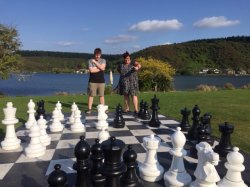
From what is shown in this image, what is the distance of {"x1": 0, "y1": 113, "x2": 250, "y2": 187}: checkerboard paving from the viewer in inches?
95.4

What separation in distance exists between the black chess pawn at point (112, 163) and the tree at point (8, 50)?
17.8 metres

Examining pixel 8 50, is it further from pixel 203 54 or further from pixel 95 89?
pixel 203 54

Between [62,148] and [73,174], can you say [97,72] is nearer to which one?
[62,148]

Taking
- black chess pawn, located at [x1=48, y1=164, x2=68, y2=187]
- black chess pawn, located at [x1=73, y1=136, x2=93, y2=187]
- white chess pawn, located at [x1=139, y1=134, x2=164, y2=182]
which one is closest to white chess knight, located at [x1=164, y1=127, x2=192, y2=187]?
white chess pawn, located at [x1=139, y1=134, x2=164, y2=182]

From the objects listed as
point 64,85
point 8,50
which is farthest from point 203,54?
point 8,50

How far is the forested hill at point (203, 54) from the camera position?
56297 millimetres

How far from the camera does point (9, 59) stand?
1791cm

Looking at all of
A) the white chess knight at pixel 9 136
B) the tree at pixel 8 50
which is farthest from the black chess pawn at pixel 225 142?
the tree at pixel 8 50

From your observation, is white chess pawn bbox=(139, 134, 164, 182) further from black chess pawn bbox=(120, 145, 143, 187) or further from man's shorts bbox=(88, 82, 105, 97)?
man's shorts bbox=(88, 82, 105, 97)

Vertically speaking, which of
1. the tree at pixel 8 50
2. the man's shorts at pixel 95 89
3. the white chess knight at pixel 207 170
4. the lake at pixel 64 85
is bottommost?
the lake at pixel 64 85

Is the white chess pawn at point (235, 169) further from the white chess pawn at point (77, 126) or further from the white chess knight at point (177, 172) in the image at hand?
the white chess pawn at point (77, 126)

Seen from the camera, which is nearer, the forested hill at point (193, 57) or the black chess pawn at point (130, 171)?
the black chess pawn at point (130, 171)

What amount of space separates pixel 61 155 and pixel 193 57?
2505 inches

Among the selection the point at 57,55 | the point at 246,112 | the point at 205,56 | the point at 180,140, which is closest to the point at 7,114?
the point at 180,140
